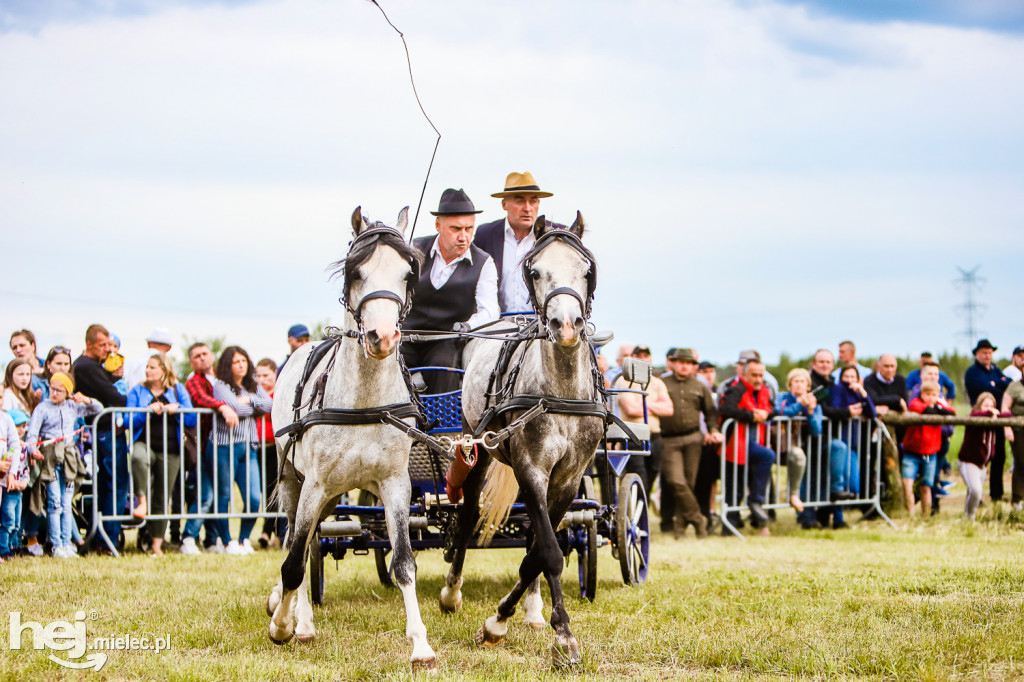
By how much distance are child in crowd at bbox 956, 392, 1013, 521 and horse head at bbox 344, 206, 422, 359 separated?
9.19m

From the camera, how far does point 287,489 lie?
252 inches

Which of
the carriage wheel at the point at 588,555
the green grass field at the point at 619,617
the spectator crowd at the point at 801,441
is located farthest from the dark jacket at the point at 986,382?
the carriage wheel at the point at 588,555

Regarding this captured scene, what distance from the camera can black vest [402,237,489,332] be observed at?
274 inches

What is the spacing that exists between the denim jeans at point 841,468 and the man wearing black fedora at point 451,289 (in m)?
6.96

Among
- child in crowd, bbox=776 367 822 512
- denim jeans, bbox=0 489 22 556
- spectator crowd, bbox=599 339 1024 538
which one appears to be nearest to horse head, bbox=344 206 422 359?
denim jeans, bbox=0 489 22 556

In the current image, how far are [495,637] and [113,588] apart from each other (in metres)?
3.34

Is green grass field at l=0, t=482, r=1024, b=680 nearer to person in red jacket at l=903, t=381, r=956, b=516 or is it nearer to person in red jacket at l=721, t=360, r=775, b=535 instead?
person in red jacket at l=721, t=360, r=775, b=535

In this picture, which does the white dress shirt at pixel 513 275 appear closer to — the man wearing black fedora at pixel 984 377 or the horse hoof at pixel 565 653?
the horse hoof at pixel 565 653

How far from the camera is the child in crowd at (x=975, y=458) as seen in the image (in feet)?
39.8

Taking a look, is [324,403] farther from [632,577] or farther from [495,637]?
[632,577]

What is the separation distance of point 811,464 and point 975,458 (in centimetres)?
187

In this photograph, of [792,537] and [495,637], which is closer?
[495,637]

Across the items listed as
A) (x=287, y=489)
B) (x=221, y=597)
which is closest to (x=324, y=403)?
(x=287, y=489)

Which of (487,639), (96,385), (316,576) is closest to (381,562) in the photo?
(316,576)
